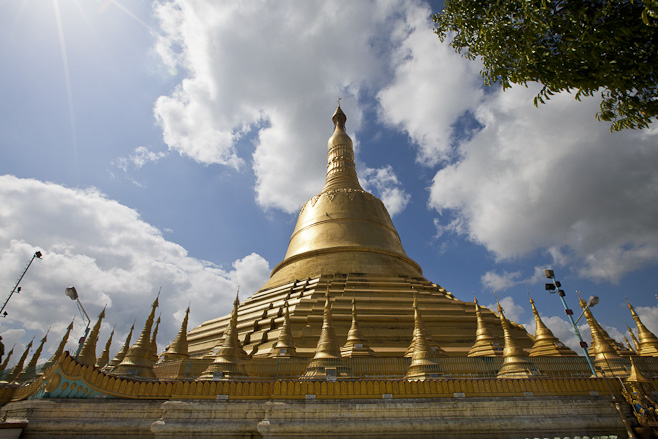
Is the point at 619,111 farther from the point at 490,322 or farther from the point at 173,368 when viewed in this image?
the point at 173,368

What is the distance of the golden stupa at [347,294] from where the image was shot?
14.1 m

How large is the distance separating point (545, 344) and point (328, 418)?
911cm

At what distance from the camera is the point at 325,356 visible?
10094 mm

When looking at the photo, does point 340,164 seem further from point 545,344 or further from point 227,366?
point 227,366

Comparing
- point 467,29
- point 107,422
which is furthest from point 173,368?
point 467,29

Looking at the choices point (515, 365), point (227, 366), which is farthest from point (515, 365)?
point (227, 366)

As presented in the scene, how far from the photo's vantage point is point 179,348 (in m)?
13.0

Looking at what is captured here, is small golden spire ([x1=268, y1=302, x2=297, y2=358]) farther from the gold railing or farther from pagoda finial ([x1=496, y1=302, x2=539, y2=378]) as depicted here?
pagoda finial ([x1=496, y1=302, x2=539, y2=378])

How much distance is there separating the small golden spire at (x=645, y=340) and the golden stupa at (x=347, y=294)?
12.6ft

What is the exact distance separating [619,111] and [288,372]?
10369 millimetres

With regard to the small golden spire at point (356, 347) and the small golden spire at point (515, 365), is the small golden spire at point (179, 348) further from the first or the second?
the small golden spire at point (515, 365)

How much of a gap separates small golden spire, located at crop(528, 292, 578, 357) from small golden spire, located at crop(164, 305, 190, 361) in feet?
41.9

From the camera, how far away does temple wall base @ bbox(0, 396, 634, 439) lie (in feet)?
23.7

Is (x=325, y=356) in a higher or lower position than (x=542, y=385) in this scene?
higher
